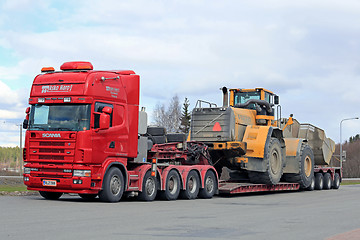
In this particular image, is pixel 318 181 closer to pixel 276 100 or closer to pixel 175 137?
pixel 276 100

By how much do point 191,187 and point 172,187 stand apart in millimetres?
1088

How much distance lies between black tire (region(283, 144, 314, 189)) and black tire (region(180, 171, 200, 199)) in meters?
7.28

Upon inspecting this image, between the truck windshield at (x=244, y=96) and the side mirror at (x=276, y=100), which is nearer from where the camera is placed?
the truck windshield at (x=244, y=96)

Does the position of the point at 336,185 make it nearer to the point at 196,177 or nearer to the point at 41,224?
the point at 196,177

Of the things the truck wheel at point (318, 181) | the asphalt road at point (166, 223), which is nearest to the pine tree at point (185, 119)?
the truck wheel at point (318, 181)

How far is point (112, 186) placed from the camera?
17.7 m

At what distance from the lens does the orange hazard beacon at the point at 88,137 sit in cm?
1702

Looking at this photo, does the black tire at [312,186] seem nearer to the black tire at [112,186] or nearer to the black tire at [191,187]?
the black tire at [191,187]

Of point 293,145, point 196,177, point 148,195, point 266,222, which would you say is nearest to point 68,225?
point 266,222

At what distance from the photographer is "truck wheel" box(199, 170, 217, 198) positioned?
21.7 metres

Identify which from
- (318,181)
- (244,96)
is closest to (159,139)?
(244,96)

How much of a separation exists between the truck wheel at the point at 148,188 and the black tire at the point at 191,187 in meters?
1.61

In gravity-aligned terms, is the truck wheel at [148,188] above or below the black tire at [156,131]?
below

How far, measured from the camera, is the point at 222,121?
23.5 metres
